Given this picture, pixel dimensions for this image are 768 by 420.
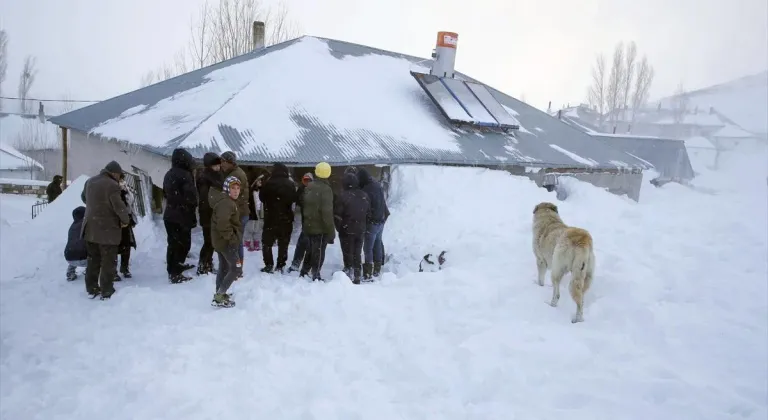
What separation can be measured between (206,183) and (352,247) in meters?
2.32

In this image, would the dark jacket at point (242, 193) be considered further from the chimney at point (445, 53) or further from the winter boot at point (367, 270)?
the chimney at point (445, 53)

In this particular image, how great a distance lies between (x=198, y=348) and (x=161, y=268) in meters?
3.45

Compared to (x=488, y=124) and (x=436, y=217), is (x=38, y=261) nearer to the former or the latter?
(x=436, y=217)

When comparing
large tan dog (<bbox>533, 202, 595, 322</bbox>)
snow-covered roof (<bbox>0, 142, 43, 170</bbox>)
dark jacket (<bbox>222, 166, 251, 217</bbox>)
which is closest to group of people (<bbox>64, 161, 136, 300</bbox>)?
dark jacket (<bbox>222, 166, 251, 217</bbox>)

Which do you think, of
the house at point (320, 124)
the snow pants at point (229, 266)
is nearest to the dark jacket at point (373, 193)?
the house at point (320, 124)

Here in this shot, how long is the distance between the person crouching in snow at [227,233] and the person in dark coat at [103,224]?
142 cm

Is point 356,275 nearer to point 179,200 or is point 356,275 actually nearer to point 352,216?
point 352,216

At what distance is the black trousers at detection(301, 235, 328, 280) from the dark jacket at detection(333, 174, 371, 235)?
379mm

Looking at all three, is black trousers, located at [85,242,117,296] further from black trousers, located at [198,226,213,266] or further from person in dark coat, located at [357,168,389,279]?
person in dark coat, located at [357,168,389,279]

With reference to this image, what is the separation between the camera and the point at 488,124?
12.5 metres

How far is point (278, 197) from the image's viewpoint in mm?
6992

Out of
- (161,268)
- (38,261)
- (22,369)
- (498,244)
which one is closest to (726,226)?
(498,244)

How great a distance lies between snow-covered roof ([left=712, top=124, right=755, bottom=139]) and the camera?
5859cm

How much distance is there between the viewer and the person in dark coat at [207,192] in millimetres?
6387
